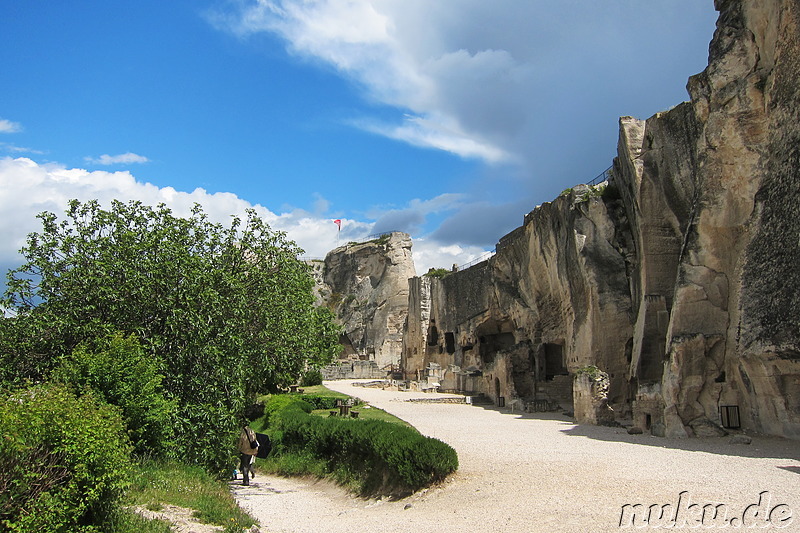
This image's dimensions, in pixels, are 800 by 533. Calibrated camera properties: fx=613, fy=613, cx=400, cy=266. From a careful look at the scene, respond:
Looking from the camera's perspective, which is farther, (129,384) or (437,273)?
(437,273)

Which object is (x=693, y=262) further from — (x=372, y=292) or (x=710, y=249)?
(x=372, y=292)

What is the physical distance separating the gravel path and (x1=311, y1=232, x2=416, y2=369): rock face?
158 feet

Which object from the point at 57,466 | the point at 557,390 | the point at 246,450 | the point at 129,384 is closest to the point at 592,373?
the point at 557,390

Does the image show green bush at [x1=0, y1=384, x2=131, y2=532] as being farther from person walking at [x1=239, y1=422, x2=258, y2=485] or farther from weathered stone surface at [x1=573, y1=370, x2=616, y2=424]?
weathered stone surface at [x1=573, y1=370, x2=616, y2=424]

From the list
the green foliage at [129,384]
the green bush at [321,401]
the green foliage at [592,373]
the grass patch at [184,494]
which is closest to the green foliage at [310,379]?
the green bush at [321,401]

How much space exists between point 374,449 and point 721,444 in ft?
24.4

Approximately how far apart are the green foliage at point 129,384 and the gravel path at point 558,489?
2285 millimetres

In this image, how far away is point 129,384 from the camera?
10375 mm

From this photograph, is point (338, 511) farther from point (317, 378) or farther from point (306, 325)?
point (317, 378)

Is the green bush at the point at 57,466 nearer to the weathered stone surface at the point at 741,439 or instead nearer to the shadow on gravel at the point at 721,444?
the shadow on gravel at the point at 721,444

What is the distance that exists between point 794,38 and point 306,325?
Answer: 13.5 m

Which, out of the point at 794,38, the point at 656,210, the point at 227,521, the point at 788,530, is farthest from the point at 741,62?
the point at 227,521

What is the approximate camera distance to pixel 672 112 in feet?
65.1

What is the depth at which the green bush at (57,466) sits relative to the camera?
588 cm
